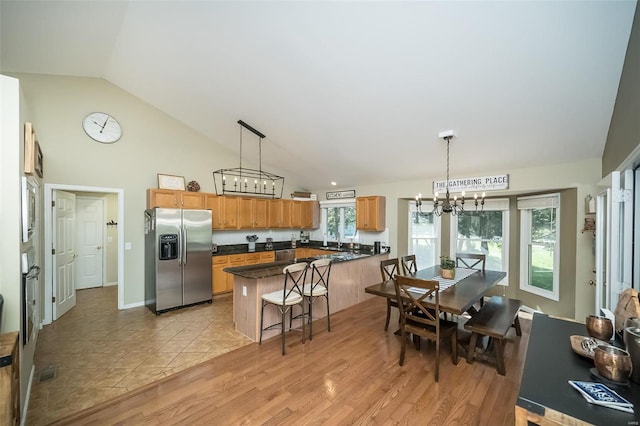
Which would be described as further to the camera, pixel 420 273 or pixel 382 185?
pixel 382 185

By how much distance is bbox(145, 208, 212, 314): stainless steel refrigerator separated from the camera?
440 centimetres

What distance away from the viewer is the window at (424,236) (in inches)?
236

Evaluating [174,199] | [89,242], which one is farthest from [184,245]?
[89,242]

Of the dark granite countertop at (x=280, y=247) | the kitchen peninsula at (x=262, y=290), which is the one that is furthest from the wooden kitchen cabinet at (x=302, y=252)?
the kitchen peninsula at (x=262, y=290)

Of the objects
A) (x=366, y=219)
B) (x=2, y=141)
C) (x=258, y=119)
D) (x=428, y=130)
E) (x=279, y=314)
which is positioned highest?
(x=258, y=119)

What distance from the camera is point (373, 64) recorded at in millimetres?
2779

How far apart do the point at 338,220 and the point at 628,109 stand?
211 inches

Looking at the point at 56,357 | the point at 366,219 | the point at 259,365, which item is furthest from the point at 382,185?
the point at 56,357

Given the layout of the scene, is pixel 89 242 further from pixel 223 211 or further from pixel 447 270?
pixel 447 270

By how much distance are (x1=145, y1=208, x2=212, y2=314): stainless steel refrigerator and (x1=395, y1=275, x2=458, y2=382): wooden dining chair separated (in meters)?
3.59

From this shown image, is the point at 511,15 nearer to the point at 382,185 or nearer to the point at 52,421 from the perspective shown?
the point at 382,185

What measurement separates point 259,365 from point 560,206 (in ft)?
16.6

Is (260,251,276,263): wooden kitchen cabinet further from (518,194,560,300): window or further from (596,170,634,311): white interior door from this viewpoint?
(596,170,634,311): white interior door

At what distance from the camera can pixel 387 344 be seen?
332cm
